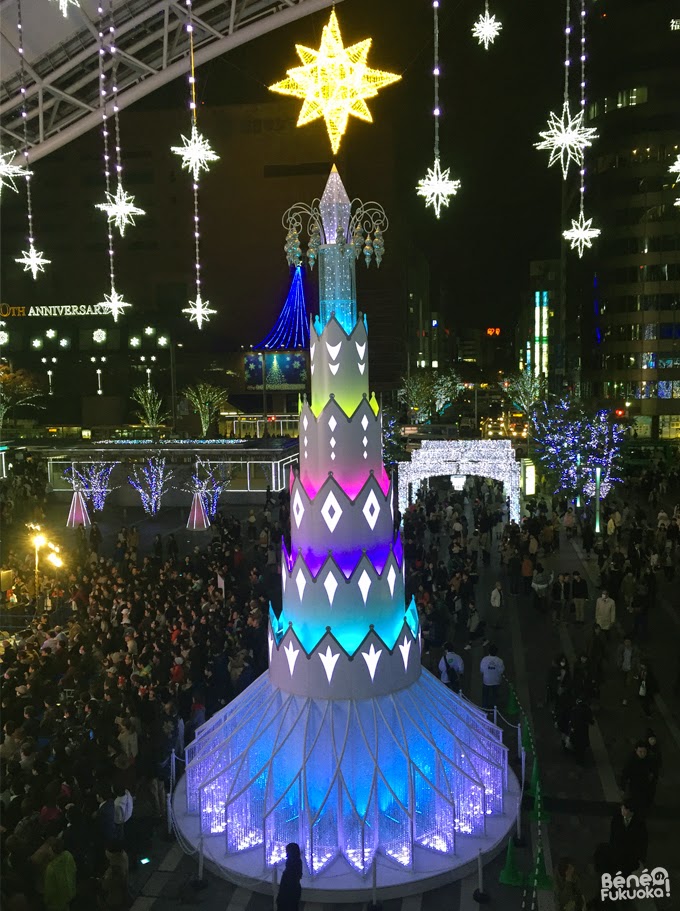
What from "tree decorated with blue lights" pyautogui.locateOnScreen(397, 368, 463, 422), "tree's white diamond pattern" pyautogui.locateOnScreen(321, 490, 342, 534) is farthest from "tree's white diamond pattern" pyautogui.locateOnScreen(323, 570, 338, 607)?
"tree decorated with blue lights" pyautogui.locateOnScreen(397, 368, 463, 422)

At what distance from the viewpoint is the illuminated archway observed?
25.8 meters

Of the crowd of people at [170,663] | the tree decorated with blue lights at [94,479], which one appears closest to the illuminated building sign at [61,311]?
the tree decorated with blue lights at [94,479]

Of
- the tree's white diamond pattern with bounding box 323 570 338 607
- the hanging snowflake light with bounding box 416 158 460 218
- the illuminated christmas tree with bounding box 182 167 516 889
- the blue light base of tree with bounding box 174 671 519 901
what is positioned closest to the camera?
the blue light base of tree with bounding box 174 671 519 901

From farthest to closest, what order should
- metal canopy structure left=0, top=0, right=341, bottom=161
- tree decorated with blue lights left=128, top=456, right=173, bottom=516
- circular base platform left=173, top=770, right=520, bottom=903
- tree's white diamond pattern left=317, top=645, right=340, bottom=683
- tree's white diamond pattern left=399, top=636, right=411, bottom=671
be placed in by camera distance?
→ tree decorated with blue lights left=128, top=456, right=173, bottom=516, metal canopy structure left=0, top=0, right=341, bottom=161, tree's white diamond pattern left=399, top=636, right=411, bottom=671, tree's white diamond pattern left=317, top=645, right=340, bottom=683, circular base platform left=173, top=770, right=520, bottom=903

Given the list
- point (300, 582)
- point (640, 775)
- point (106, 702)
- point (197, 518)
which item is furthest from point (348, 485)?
point (197, 518)

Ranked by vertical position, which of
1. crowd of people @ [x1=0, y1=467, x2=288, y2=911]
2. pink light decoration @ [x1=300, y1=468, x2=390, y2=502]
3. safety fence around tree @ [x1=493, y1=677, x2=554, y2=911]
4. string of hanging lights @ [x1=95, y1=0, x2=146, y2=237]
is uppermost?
string of hanging lights @ [x1=95, y1=0, x2=146, y2=237]

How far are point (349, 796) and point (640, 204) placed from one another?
188 ft

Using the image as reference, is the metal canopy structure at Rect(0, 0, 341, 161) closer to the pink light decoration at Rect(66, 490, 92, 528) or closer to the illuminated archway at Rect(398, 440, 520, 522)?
the pink light decoration at Rect(66, 490, 92, 528)

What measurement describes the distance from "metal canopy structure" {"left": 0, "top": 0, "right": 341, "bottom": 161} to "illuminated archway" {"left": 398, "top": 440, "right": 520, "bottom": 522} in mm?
13836

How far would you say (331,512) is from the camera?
9609mm

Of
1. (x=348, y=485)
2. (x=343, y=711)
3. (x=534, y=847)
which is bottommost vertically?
(x=534, y=847)

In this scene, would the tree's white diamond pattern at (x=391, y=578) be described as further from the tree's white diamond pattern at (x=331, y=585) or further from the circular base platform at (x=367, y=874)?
the circular base platform at (x=367, y=874)

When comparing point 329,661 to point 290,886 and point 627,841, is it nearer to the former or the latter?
point 290,886

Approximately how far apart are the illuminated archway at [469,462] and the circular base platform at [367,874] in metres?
17.3
